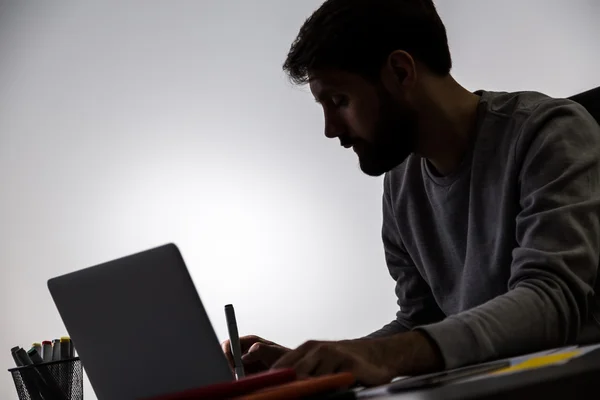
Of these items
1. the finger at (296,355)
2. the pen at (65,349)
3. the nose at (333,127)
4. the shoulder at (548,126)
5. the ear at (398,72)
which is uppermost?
the ear at (398,72)

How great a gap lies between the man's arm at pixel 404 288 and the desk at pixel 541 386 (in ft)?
2.84

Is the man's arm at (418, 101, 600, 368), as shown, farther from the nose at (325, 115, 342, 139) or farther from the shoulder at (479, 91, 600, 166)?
the nose at (325, 115, 342, 139)

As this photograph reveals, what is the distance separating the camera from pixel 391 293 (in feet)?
7.35

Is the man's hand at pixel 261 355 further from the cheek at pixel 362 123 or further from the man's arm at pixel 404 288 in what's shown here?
the cheek at pixel 362 123

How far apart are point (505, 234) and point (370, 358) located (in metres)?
0.44

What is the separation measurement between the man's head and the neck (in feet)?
0.06

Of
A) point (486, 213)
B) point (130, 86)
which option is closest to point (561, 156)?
point (486, 213)

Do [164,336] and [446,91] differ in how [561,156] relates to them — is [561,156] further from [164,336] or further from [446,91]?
[164,336]

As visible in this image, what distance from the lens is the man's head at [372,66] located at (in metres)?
1.17

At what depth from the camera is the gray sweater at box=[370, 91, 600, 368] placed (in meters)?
0.85

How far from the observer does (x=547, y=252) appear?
0.93 m

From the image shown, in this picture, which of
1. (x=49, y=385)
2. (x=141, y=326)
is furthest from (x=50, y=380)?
(x=141, y=326)

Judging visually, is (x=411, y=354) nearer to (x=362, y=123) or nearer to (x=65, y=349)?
(x=362, y=123)

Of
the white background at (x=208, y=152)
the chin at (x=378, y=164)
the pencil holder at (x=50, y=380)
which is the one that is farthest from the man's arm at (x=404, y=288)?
the white background at (x=208, y=152)
